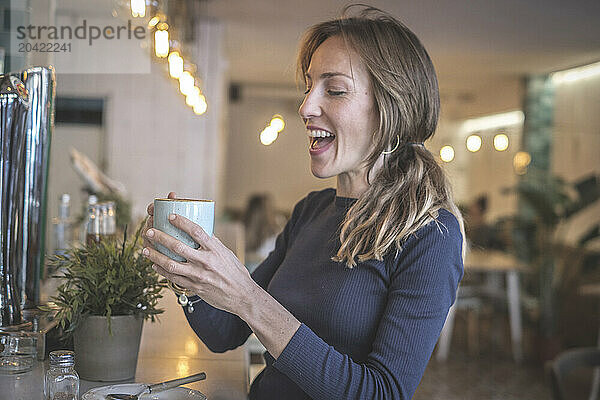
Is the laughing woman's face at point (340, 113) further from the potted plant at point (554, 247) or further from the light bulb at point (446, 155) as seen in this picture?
the potted plant at point (554, 247)

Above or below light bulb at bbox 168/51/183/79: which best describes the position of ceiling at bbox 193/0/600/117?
above

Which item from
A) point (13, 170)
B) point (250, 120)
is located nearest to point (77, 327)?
point (13, 170)

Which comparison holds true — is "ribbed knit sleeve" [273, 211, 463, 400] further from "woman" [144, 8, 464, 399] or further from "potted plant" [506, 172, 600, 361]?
"potted plant" [506, 172, 600, 361]

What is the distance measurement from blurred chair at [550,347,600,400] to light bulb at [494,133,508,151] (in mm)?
6132

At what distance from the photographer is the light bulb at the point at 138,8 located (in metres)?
1.33

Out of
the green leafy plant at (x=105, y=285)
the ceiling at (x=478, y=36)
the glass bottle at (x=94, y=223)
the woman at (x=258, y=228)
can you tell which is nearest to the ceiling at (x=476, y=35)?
the ceiling at (x=478, y=36)

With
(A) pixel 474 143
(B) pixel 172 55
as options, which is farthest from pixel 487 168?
(B) pixel 172 55

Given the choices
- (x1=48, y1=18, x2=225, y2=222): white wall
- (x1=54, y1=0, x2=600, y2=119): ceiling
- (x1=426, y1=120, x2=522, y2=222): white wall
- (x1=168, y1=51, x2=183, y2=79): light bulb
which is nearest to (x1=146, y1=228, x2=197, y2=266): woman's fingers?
(x1=168, y1=51, x2=183, y2=79): light bulb

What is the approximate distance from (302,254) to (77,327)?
0.44 m

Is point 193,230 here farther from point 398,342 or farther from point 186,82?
point 186,82

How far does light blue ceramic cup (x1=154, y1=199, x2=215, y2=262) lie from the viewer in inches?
33.3

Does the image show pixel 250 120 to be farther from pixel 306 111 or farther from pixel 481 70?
pixel 306 111

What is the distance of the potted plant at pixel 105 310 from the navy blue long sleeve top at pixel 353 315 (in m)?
0.18

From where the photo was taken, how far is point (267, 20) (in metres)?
5.41
